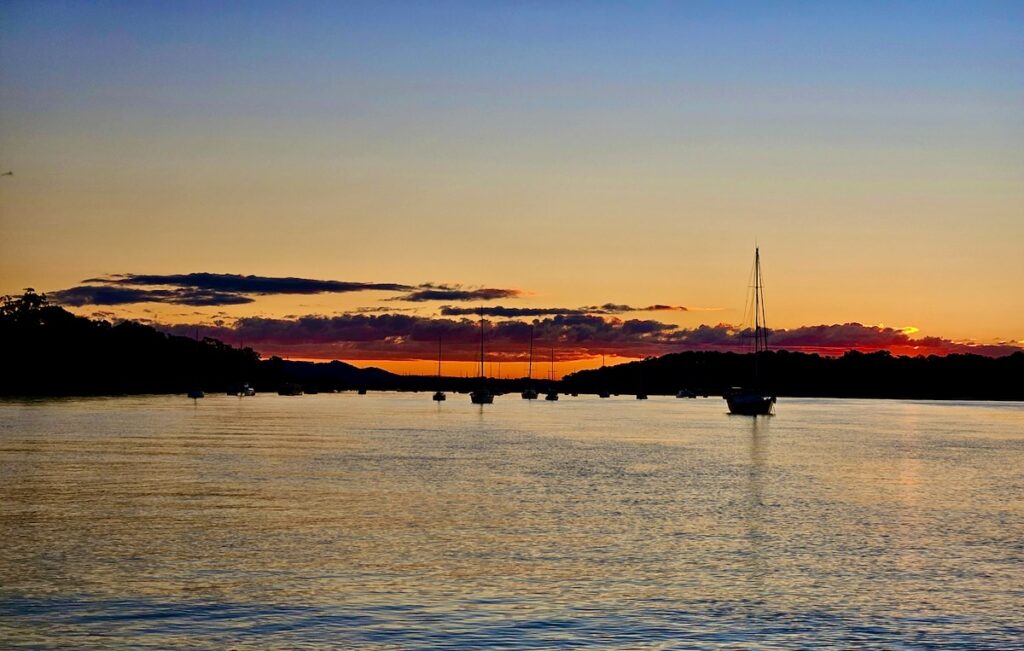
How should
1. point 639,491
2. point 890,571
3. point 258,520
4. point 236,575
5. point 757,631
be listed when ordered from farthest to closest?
1. point 639,491
2. point 258,520
3. point 890,571
4. point 236,575
5. point 757,631

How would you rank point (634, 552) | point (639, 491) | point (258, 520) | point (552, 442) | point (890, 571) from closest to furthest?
point (890, 571) → point (634, 552) → point (258, 520) → point (639, 491) → point (552, 442)

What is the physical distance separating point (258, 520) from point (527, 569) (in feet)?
50.9

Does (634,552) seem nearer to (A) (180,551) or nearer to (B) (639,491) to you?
(A) (180,551)

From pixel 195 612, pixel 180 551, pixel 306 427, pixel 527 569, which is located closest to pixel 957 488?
pixel 527 569

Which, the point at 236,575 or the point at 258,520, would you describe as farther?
the point at 258,520

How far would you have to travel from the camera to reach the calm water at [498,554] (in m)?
27.6

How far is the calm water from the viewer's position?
90.4 ft

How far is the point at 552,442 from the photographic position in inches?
4688

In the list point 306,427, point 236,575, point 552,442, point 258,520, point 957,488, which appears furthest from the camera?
point 306,427

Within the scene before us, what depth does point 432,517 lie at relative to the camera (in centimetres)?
4850

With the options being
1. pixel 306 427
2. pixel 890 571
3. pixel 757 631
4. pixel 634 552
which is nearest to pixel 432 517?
pixel 634 552

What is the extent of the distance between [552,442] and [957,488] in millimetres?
55005

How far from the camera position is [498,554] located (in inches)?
1510

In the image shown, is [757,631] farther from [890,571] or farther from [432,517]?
[432,517]
